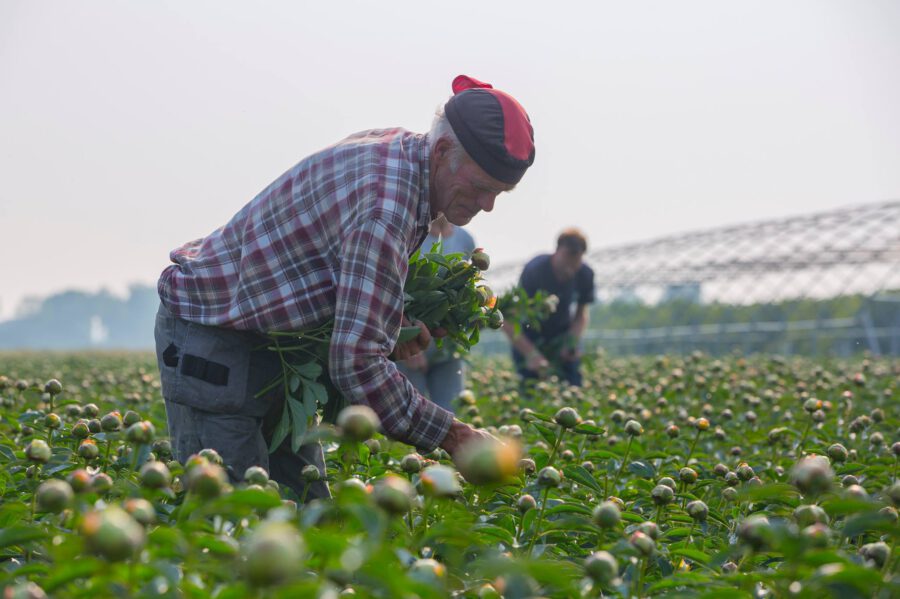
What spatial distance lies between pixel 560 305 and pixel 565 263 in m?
0.40

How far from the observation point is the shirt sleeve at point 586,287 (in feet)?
26.8

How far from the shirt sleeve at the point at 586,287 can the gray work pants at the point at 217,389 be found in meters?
5.33

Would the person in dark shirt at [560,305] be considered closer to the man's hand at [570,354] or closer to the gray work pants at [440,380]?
the man's hand at [570,354]

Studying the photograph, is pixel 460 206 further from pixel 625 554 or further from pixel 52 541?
pixel 52 541

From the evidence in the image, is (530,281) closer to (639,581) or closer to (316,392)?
(316,392)

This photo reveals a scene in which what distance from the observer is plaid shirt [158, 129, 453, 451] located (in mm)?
2557

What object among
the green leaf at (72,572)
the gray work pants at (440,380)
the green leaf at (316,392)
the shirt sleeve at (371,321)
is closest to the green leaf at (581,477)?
the shirt sleeve at (371,321)

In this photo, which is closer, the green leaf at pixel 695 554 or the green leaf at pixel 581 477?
the green leaf at pixel 695 554

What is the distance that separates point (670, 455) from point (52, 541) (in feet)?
8.83

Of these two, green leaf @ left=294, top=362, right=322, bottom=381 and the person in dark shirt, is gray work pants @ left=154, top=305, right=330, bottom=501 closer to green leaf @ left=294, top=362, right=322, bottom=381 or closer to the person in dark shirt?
green leaf @ left=294, top=362, right=322, bottom=381

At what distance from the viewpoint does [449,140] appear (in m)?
2.84

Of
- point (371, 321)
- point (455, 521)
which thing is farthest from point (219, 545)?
point (371, 321)

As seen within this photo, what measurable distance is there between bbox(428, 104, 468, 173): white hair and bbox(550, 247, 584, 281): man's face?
500 cm

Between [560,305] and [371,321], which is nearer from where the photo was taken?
[371,321]
